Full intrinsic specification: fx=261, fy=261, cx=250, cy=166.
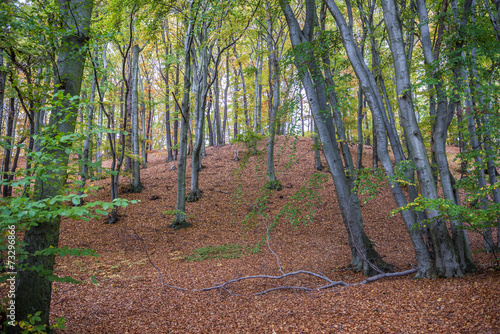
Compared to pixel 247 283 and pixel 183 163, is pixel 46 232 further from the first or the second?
pixel 183 163

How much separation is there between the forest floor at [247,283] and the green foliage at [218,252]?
0.07m

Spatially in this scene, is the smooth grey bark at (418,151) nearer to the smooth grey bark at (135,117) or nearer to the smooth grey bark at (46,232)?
the smooth grey bark at (46,232)

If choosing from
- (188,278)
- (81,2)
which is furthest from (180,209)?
(81,2)

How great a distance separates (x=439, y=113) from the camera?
4.62 meters

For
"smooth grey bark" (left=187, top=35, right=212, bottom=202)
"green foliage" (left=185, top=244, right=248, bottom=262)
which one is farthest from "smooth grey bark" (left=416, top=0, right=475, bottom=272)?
"smooth grey bark" (left=187, top=35, right=212, bottom=202)

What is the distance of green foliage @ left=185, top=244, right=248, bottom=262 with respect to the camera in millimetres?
7114

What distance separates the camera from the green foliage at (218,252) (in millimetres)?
7114

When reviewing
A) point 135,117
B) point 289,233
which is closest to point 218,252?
point 289,233

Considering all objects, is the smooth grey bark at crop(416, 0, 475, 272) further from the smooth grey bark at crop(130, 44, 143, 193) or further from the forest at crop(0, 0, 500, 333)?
the smooth grey bark at crop(130, 44, 143, 193)

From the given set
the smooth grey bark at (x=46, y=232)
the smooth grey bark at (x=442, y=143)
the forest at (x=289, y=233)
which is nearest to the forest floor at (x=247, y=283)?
the forest at (x=289, y=233)

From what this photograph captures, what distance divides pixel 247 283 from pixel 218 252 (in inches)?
90.5

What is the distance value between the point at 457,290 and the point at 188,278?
4.76 meters

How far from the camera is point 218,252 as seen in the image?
7508 millimetres

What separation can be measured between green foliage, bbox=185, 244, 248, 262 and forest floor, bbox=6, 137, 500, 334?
73 millimetres
